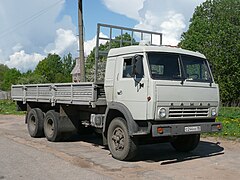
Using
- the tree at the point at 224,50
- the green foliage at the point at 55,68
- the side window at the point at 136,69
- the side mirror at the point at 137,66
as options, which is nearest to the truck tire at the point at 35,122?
the side window at the point at 136,69

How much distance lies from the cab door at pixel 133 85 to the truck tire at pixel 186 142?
208 centimetres

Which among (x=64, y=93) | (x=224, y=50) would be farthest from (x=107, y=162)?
(x=224, y=50)

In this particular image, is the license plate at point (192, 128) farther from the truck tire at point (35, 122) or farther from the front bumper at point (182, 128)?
the truck tire at point (35, 122)

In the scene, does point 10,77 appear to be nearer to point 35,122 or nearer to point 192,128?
point 35,122

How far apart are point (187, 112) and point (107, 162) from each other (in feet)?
7.30

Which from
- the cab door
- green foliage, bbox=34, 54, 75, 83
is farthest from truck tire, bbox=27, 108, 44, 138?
green foliage, bbox=34, 54, 75, 83

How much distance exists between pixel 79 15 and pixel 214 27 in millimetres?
23049

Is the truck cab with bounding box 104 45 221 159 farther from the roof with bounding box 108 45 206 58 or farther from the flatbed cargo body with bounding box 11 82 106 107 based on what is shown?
the flatbed cargo body with bounding box 11 82 106 107

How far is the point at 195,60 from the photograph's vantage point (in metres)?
8.79

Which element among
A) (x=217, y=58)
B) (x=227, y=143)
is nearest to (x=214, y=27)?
(x=217, y=58)

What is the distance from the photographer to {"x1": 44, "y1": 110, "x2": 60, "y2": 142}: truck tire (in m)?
11.2

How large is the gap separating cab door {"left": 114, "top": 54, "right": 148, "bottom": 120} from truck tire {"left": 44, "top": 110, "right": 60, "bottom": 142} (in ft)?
10.8

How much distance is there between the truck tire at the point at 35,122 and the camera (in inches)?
486

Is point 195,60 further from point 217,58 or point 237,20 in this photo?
point 237,20
